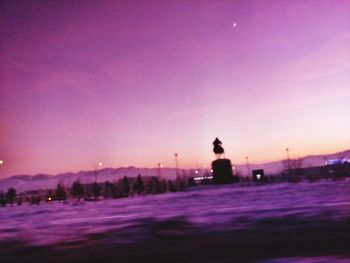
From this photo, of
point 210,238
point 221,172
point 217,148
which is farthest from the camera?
point 217,148

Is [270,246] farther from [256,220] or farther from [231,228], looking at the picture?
[256,220]

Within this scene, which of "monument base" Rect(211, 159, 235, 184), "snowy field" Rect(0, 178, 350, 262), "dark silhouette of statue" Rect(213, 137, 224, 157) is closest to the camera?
"snowy field" Rect(0, 178, 350, 262)

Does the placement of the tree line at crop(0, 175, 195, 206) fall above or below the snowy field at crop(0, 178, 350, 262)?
above

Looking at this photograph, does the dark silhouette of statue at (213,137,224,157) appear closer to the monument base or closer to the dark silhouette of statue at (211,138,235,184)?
the dark silhouette of statue at (211,138,235,184)

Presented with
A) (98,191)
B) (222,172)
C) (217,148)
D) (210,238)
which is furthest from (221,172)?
(210,238)

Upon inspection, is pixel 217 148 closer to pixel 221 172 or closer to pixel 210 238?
pixel 221 172

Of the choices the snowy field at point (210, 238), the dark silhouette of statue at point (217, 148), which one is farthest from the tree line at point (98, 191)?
the snowy field at point (210, 238)

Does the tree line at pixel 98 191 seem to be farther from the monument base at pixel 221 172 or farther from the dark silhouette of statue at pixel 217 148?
the dark silhouette of statue at pixel 217 148

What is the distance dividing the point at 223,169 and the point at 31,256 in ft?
106

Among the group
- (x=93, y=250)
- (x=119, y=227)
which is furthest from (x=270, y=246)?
(x=119, y=227)

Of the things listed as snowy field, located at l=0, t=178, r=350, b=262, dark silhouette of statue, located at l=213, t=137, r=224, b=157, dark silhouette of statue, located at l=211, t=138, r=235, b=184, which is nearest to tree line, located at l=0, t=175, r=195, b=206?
dark silhouette of statue, located at l=211, t=138, r=235, b=184

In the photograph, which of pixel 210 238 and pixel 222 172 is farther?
pixel 222 172

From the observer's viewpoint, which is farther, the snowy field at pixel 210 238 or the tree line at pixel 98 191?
the tree line at pixel 98 191

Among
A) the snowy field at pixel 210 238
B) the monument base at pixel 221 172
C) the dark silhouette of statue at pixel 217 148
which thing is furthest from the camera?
the dark silhouette of statue at pixel 217 148
